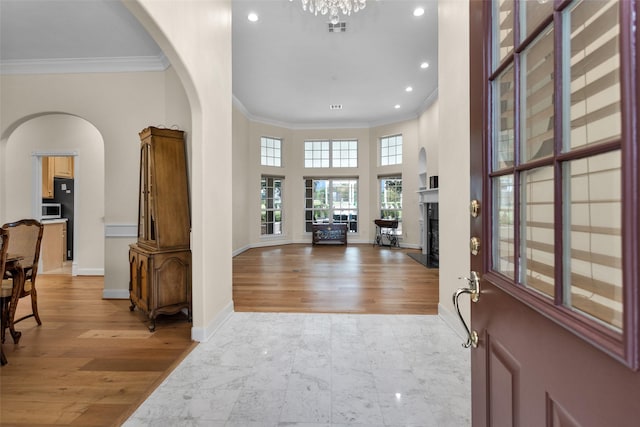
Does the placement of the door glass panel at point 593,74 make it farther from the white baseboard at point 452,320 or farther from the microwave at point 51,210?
the microwave at point 51,210

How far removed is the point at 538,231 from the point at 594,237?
15cm

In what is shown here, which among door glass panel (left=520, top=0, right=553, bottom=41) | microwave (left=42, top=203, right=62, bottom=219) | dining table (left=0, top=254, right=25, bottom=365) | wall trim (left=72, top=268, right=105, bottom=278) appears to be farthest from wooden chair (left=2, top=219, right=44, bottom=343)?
door glass panel (left=520, top=0, right=553, bottom=41)

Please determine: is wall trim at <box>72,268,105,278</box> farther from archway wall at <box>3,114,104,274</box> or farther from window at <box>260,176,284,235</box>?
window at <box>260,176,284,235</box>

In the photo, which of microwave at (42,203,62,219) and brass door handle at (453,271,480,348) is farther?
microwave at (42,203,62,219)

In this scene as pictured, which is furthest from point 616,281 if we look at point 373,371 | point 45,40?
point 45,40

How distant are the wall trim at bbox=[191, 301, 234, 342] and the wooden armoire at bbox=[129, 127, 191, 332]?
15.3 inches

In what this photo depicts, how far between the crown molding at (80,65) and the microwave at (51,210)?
8.26 ft

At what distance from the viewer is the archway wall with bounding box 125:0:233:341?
2035mm

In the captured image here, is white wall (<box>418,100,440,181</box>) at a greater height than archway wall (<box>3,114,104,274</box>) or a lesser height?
greater

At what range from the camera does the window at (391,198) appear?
307 inches

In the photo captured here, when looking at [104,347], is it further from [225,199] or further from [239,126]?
[239,126]

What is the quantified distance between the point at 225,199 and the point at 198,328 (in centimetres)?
119

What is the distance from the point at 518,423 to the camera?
0.65 m

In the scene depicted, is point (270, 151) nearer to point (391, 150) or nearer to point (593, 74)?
point (391, 150)
